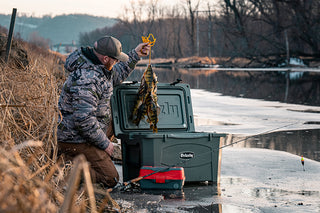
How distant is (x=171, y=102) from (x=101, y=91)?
110 cm

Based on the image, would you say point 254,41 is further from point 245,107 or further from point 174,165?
point 174,165

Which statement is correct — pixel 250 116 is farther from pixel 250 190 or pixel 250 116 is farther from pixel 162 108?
pixel 250 190

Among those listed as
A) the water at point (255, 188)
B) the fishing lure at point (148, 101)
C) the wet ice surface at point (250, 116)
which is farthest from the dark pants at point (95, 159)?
the wet ice surface at point (250, 116)

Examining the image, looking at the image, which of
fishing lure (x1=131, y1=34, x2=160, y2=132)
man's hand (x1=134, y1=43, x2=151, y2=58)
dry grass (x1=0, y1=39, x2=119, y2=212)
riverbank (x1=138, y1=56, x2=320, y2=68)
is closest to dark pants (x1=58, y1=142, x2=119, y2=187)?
dry grass (x1=0, y1=39, x2=119, y2=212)

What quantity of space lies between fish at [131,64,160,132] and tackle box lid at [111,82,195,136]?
0.39ft

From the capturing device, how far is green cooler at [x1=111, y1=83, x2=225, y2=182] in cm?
Result: 471

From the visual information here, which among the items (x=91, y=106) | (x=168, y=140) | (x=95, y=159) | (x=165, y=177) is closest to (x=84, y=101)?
(x=91, y=106)

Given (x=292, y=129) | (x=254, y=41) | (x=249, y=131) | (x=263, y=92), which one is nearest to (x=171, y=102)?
(x=249, y=131)

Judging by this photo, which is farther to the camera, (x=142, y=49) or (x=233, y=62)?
(x=233, y=62)

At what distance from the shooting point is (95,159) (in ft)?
15.8

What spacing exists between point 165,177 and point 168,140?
349 mm

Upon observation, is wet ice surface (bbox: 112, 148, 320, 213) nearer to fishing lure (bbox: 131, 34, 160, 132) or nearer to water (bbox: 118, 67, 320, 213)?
water (bbox: 118, 67, 320, 213)

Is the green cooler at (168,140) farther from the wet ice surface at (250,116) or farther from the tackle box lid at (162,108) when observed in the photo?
the wet ice surface at (250,116)

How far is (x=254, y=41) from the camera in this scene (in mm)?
43344
